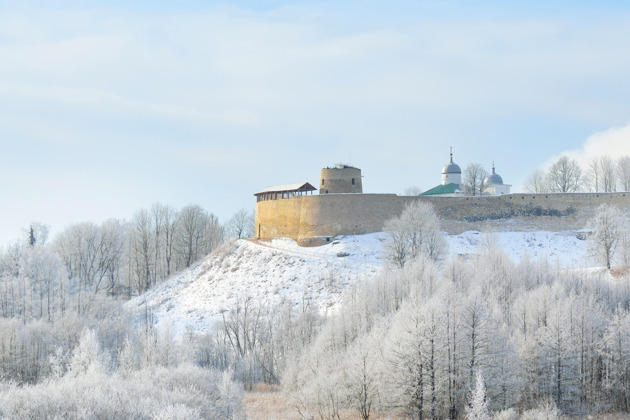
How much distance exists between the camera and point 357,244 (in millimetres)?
37531

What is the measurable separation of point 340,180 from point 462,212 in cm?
801

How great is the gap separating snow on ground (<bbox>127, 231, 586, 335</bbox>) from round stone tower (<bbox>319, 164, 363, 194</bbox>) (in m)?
4.36

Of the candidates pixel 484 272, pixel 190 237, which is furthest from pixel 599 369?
pixel 190 237

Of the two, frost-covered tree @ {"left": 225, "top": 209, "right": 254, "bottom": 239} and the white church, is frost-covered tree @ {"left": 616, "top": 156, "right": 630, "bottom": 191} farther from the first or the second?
frost-covered tree @ {"left": 225, "top": 209, "right": 254, "bottom": 239}

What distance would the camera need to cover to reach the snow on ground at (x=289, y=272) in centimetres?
3344

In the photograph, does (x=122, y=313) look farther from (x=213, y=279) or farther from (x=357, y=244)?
(x=357, y=244)

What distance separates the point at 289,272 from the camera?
3588 cm

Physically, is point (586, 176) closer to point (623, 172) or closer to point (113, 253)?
point (623, 172)

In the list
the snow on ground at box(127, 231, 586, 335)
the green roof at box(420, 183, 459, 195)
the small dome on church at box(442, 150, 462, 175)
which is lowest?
the snow on ground at box(127, 231, 586, 335)

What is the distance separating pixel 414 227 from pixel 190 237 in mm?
19949

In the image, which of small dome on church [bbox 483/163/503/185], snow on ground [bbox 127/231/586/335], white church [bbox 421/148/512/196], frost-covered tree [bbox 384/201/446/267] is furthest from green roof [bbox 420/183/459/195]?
frost-covered tree [bbox 384/201/446/267]

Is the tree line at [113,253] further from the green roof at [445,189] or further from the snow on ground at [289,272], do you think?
the green roof at [445,189]

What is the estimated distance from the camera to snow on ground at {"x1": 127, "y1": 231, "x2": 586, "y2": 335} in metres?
33.4

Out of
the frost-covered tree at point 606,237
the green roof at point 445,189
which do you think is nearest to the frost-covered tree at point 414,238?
the frost-covered tree at point 606,237
